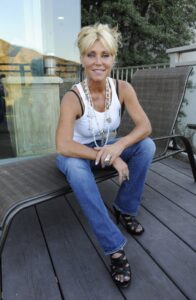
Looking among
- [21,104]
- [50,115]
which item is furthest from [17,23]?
[50,115]

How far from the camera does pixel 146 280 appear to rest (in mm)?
1425

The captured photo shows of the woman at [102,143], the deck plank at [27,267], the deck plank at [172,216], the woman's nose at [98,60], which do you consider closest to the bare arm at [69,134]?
the woman at [102,143]

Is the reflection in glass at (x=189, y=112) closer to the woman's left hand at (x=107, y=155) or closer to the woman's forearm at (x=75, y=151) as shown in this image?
the woman's left hand at (x=107, y=155)

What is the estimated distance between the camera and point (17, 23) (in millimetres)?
3000

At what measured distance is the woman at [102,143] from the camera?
1433 millimetres

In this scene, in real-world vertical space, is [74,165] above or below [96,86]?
below

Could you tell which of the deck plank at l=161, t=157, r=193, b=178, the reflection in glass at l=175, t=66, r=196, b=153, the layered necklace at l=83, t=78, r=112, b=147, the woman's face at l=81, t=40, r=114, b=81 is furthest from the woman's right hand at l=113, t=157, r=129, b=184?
the reflection in glass at l=175, t=66, r=196, b=153

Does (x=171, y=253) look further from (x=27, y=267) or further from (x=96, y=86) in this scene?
(x=96, y=86)

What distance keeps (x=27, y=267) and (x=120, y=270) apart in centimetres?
52

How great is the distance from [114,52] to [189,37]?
375 inches

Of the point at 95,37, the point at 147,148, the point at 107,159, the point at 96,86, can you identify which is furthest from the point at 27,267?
the point at 95,37

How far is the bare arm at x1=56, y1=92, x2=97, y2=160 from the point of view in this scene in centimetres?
155

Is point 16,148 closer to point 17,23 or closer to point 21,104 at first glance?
point 21,104

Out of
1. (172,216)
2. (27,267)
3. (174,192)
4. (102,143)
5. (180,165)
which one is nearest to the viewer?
(27,267)
